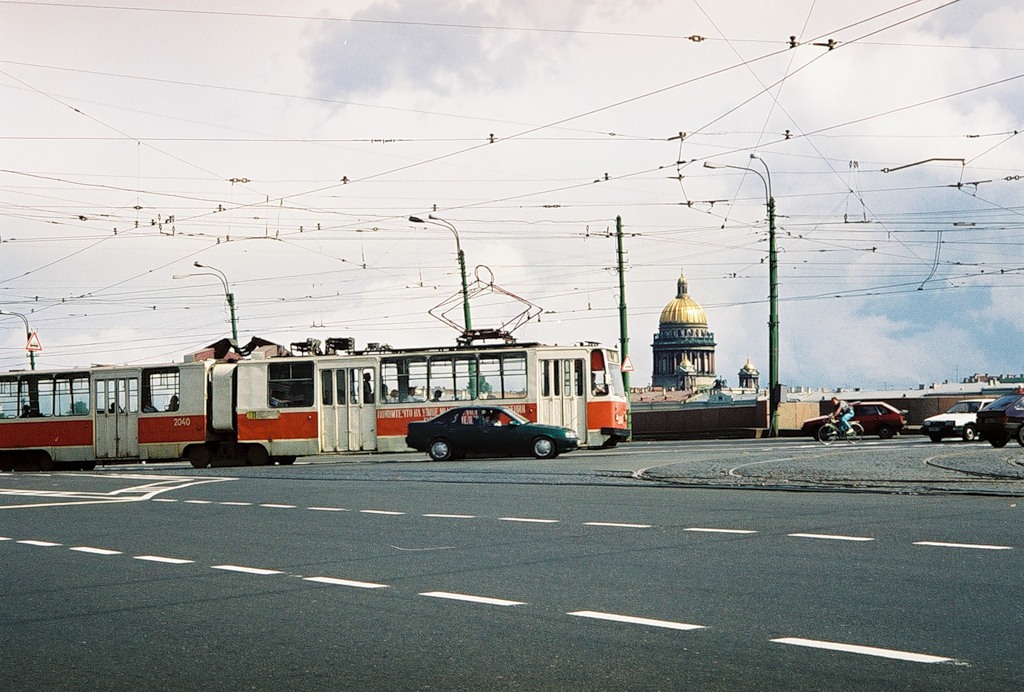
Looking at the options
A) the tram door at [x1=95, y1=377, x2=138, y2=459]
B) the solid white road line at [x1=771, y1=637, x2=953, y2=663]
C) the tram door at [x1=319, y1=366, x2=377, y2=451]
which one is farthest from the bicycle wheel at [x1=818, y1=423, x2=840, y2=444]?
the solid white road line at [x1=771, y1=637, x2=953, y2=663]

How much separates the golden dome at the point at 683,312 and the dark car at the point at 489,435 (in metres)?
148

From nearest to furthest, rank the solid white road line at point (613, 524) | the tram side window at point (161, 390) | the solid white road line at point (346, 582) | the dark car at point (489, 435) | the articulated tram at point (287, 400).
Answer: the solid white road line at point (346, 582) < the solid white road line at point (613, 524) < the dark car at point (489, 435) < the articulated tram at point (287, 400) < the tram side window at point (161, 390)

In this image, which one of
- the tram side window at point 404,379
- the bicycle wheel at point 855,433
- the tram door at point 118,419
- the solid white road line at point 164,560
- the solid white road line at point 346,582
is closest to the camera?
the solid white road line at point 346,582

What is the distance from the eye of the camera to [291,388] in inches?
1389

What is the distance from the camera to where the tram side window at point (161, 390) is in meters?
35.6

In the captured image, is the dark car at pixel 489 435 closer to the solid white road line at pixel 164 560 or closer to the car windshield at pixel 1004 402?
the car windshield at pixel 1004 402

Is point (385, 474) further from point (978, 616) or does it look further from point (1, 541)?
point (978, 616)

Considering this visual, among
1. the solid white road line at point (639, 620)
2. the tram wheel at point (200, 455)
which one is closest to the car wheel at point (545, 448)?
the tram wheel at point (200, 455)

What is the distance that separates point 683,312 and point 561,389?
5817 inches

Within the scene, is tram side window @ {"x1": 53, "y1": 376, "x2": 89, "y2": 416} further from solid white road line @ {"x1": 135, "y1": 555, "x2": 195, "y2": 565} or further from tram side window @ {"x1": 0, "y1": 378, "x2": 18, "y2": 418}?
solid white road line @ {"x1": 135, "y1": 555, "x2": 195, "y2": 565}

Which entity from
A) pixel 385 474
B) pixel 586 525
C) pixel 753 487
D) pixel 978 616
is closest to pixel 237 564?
pixel 586 525

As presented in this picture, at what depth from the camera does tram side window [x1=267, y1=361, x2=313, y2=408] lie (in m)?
35.2

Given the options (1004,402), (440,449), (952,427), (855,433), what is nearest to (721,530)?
(440,449)

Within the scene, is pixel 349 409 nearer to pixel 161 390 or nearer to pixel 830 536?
pixel 161 390
